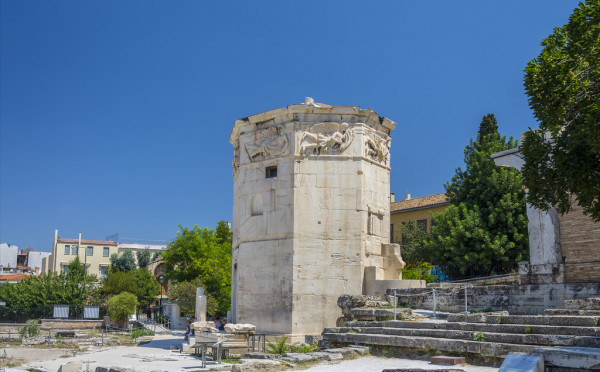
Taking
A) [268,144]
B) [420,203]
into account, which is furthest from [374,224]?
[420,203]

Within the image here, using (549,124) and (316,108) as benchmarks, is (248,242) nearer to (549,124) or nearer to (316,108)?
(316,108)

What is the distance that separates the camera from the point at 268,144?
1916 centimetres

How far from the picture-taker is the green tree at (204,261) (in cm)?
4138

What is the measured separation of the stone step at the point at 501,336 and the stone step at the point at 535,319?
1.89 feet

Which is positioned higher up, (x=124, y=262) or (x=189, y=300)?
(x=124, y=262)

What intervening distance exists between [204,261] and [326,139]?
92.0 feet

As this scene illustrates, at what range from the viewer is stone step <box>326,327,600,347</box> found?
9.07 m

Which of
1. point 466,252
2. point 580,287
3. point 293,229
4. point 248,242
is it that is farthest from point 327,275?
point 466,252

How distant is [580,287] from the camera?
13516 millimetres

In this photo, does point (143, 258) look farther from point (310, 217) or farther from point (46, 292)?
point (310, 217)

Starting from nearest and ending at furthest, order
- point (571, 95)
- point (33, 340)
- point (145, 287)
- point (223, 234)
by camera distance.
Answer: point (571, 95), point (33, 340), point (223, 234), point (145, 287)

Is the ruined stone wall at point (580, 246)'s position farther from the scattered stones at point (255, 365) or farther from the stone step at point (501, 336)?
the scattered stones at point (255, 365)

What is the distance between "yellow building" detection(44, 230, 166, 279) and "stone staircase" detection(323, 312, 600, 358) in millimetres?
54495

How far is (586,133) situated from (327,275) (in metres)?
10.8
